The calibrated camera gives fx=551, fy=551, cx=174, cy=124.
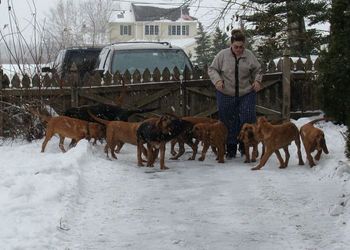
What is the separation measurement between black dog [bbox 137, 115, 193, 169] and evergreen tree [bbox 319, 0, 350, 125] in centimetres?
261

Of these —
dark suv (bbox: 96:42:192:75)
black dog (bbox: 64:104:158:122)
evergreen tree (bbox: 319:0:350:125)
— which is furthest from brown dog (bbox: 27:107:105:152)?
evergreen tree (bbox: 319:0:350:125)

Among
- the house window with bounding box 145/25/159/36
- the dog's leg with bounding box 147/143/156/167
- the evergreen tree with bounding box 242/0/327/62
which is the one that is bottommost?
the dog's leg with bounding box 147/143/156/167

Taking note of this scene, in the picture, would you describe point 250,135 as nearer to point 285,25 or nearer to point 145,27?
point 285,25

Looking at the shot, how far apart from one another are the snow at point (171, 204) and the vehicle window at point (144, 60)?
4194 mm

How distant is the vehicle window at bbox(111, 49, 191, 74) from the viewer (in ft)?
41.4

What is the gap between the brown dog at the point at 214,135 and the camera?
28.9 ft

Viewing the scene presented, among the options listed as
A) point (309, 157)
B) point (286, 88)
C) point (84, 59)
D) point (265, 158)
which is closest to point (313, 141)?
point (309, 157)

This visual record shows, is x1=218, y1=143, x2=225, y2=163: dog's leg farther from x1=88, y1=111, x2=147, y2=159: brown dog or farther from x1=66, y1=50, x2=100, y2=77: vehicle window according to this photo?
x1=66, y1=50, x2=100, y2=77: vehicle window

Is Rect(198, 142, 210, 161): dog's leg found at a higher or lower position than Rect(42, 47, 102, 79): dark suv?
lower

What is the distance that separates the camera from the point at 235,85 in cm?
922

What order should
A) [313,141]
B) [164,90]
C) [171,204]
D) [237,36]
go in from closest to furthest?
[171,204], [313,141], [237,36], [164,90]

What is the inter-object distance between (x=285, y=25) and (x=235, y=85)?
6.81m

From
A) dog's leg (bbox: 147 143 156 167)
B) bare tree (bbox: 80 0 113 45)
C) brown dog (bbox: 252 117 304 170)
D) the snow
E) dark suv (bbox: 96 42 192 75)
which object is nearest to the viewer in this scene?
the snow

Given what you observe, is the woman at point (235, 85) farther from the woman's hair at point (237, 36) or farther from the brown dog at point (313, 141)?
the brown dog at point (313, 141)
